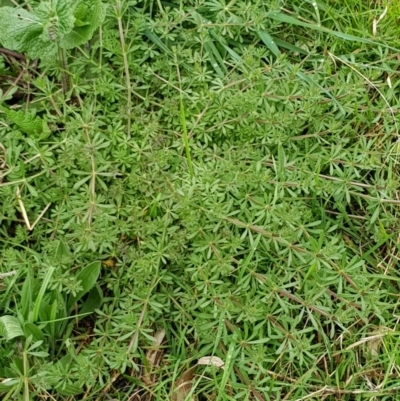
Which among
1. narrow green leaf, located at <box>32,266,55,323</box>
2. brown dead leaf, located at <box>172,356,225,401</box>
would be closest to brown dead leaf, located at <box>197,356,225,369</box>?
brown dead leaf, located at <box>172,356,225,401</box>

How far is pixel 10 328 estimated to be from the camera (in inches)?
89.1

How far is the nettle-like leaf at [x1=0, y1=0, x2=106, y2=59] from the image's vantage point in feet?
8.05

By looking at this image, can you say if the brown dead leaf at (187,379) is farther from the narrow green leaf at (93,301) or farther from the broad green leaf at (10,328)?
the broad green leaf at (10,328)

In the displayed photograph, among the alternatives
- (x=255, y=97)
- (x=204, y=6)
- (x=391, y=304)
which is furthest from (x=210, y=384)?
(x=204, y=6)

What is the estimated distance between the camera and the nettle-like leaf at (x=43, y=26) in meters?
2.45

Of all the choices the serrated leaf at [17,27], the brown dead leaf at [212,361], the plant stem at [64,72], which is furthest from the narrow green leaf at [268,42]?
the brown dead leaf at [212,361]

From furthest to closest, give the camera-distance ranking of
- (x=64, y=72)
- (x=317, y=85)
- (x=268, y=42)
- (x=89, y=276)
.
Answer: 1. (x=268, y=42)
2. (x=317, y=85)
3. (x=64, y=72)
4. (x=89, y=276)

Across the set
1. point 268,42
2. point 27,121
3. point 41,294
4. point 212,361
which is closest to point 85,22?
point 27,121

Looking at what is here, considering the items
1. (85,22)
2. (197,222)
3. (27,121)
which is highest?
(85,22)

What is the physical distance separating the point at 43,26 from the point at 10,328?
1.17 metres

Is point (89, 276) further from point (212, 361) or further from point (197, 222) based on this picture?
point (212, 361)

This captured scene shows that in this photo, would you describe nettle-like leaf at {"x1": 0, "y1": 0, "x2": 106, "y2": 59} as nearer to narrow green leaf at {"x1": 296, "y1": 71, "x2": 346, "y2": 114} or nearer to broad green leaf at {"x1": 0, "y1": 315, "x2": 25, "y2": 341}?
narrow green leaf at {"x1": 296, "y1": 71, "x2": 346, "y2": 114}

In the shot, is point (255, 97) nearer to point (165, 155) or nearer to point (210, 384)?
point (165, 155)

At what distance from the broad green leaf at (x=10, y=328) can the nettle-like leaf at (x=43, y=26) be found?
1076mm
